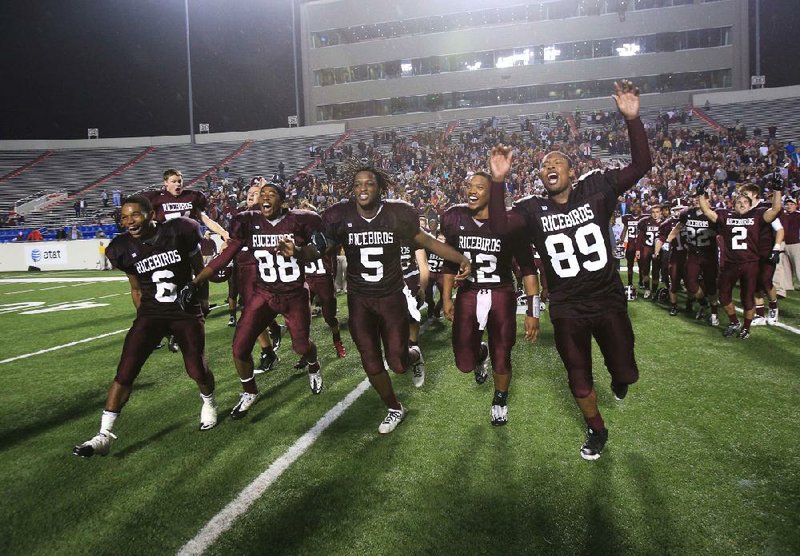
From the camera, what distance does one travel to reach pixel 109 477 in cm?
397

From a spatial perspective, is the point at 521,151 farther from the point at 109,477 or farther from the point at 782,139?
the point at 109,477

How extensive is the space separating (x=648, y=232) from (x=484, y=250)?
8.20 meters

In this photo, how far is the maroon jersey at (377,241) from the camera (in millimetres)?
4566

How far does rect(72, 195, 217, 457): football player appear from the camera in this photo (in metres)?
4.47

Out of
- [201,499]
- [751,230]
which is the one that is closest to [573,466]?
[201,499]

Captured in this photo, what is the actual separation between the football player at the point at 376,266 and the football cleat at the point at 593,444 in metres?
1.52

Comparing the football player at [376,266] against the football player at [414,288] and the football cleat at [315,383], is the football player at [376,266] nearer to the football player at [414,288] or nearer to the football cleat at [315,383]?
the football player at [414,288]

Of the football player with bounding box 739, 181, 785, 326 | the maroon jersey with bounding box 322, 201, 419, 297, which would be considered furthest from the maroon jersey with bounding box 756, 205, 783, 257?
the maroon jersey with bounding box 322, 201, 419, 297

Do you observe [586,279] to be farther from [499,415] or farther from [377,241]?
[377,241]

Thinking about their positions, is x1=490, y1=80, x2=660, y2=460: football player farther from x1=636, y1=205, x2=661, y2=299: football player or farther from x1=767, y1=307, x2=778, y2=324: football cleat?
x1=636, y1=205, x2=661, y2=299: football player

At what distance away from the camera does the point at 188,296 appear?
4.52m

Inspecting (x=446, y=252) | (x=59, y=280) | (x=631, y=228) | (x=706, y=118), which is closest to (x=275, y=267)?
(x=446, y=252)

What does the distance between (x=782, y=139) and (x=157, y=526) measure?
1420 inches

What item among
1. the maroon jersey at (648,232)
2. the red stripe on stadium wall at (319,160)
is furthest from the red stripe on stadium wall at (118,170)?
the maroon jersey at (648,232)
